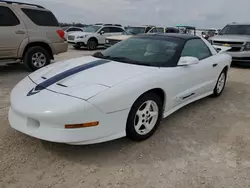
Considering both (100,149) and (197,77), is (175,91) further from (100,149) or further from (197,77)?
(100,149)

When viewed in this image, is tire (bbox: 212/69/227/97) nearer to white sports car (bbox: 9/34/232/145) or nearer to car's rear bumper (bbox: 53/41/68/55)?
white sports car (bbox: 9/34/232/145)

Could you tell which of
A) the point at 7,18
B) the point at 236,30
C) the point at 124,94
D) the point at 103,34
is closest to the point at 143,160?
the point at 124,94

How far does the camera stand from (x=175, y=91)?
11.4 ft

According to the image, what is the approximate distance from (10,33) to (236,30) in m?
8.88

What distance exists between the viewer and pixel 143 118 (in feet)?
10.1

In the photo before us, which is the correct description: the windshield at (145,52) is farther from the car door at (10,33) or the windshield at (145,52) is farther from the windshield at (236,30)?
the windshield at (236,30)

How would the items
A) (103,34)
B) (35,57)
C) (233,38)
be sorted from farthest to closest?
(103,34) < (233,38) < (35,57)

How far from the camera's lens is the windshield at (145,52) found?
3502mm

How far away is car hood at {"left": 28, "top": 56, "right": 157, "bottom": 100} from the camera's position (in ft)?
8.73

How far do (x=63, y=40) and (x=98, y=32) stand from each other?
817 cm

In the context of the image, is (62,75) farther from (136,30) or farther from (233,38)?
(136,30)

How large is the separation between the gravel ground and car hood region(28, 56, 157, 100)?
0.72m

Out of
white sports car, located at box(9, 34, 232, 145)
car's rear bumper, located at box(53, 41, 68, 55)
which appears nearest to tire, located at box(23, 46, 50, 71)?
car's rear bumper, located at box(53, 41, 68, 55)

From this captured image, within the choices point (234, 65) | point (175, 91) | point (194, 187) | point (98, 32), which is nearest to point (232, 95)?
point (175, 91)
